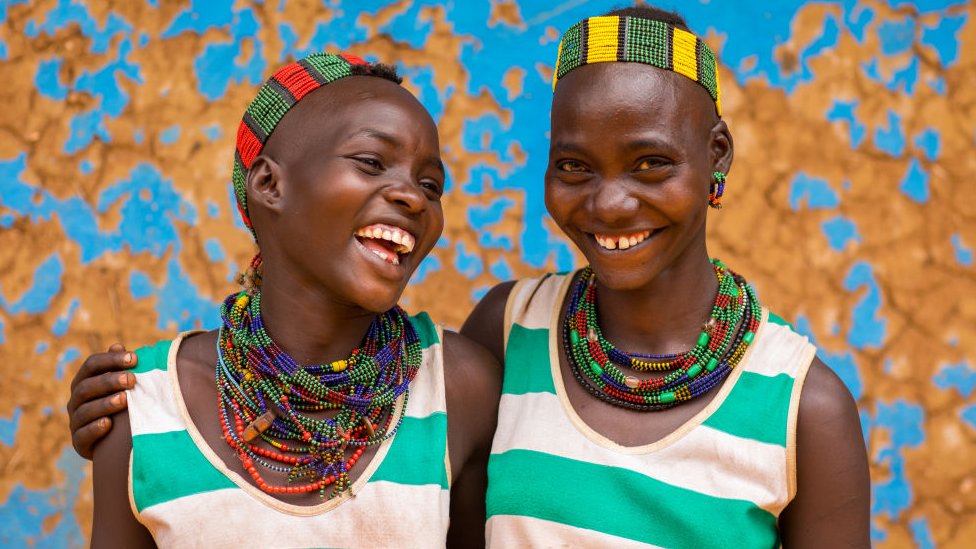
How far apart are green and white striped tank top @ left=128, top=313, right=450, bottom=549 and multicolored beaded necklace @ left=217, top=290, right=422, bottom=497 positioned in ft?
0.14

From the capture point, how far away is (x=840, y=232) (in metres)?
3.54

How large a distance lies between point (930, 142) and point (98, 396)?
2.59 metres

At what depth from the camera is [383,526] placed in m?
2.29

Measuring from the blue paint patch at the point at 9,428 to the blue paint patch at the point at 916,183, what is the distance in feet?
9.63

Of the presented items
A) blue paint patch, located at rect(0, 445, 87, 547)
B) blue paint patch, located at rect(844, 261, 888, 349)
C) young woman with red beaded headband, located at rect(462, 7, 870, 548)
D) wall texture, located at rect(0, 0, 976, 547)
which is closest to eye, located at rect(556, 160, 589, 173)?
young woman with red beaded headband, located at rect(462, 7, 870, 548)

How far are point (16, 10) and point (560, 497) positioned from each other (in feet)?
8.47

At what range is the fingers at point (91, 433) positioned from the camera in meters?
2.28

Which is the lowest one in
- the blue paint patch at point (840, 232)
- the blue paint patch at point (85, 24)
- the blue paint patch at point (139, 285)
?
the blue paint patch at point (139, 285)

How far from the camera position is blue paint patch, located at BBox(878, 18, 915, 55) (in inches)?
139

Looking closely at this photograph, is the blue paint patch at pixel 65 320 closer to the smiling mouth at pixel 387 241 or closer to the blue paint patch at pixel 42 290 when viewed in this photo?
the blue paint patch at pixel 42 290

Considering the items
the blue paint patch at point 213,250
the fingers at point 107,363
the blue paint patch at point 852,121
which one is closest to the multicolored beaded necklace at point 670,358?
the fingers at point 107,363

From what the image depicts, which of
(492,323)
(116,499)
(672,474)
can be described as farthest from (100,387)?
(672,474)

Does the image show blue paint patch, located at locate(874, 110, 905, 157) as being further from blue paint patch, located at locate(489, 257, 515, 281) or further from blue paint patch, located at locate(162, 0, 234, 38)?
blue paint patch, located at locate(162, 0, 234, 38)

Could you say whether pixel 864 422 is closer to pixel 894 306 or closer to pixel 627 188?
pixel 894 306
